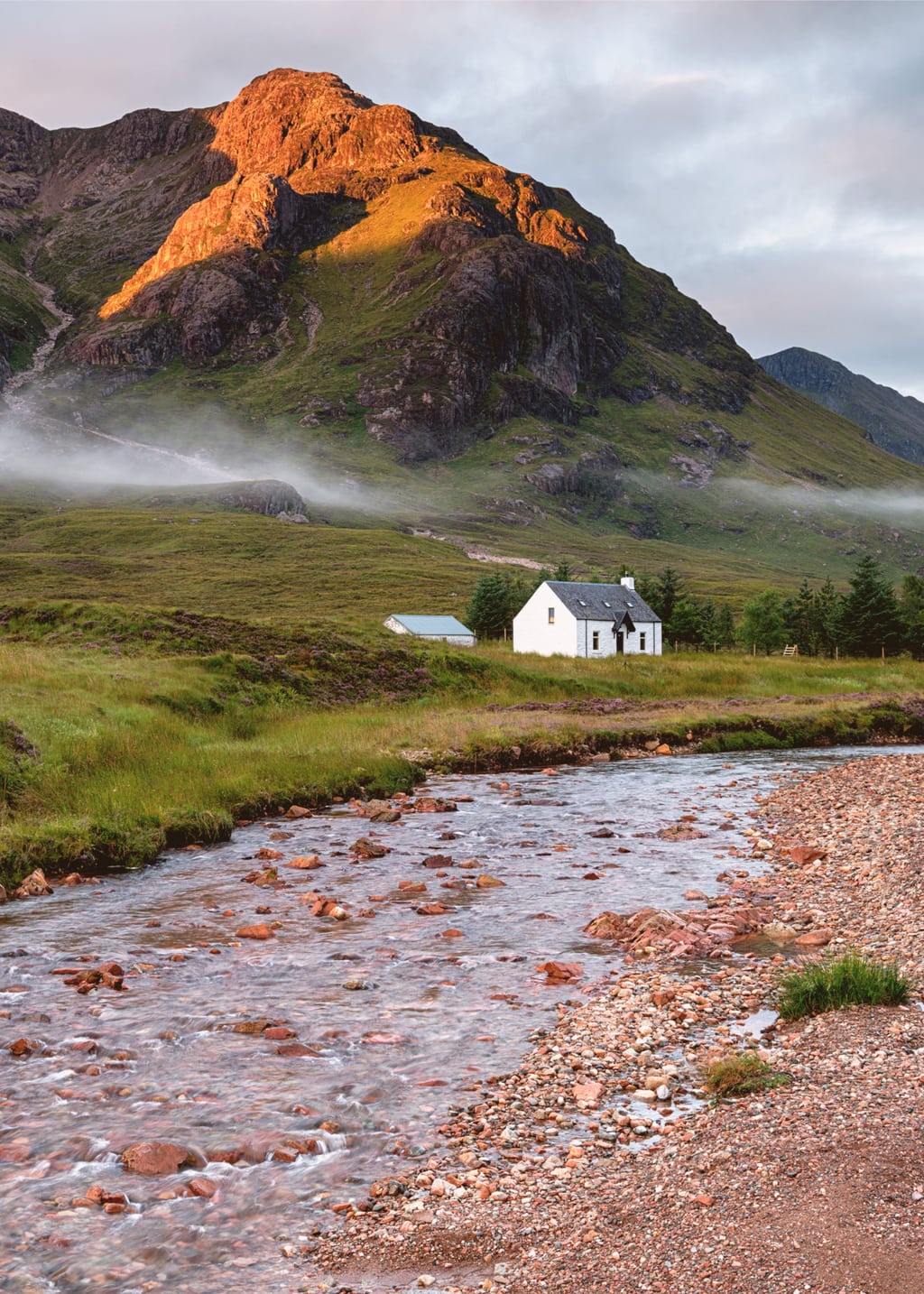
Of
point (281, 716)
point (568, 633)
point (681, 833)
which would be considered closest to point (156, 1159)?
point (681, 833)

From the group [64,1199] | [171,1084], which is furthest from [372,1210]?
[171,1084]

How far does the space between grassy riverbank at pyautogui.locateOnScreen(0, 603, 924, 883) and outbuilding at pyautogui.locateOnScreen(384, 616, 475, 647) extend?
24982mm

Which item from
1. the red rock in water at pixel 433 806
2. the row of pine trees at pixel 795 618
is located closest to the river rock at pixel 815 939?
the red rock in water at pixel 433 806

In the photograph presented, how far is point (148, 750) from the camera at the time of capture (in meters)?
28.7

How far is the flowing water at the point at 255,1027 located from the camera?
332 inches

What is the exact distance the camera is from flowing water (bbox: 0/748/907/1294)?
844 centimetres

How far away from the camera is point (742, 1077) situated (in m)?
10.4

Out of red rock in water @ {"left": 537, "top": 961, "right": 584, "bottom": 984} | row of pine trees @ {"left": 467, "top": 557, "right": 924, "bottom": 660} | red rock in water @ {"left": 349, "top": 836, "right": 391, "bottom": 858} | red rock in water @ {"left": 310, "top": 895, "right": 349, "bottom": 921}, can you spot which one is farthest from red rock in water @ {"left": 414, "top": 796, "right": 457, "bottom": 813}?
row of pine trees @ {"left": 467, "top": 557, "right": 924, "bottom": 660}

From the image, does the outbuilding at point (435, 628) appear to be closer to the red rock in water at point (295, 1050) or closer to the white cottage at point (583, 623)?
the white cottage at point (583, 623)

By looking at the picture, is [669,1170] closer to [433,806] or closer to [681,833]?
[681,833]

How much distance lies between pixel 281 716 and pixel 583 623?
57.4 meters

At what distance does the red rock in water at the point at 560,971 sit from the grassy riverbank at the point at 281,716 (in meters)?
11.8

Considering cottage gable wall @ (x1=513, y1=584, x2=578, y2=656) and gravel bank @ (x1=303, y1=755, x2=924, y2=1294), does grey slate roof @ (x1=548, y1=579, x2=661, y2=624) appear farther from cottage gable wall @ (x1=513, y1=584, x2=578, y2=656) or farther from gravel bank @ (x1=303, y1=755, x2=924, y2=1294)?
gravel bank @ (x1=303, y1=755, x2=924, y2=1294)

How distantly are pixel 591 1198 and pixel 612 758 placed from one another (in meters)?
37.9
